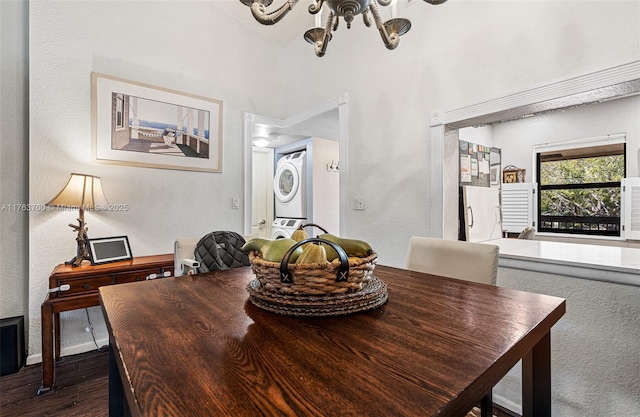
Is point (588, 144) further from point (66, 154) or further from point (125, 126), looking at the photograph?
point (66, 154)

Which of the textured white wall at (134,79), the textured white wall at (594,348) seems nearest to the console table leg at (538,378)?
the textured white wall at (594,348)

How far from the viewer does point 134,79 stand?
250cm

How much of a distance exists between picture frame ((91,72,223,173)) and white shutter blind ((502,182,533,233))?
4.14 meters

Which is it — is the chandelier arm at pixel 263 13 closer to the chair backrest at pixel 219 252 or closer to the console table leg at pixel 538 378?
the chair backrest at pixel 219 252

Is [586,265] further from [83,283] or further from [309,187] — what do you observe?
[309,187]

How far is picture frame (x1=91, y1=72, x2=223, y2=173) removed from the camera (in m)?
2.36

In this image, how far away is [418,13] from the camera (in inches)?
85.3

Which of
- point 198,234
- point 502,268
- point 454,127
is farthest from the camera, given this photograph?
point 198,234

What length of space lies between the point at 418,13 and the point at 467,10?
377 mm

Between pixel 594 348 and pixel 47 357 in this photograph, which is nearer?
pixel 594 348

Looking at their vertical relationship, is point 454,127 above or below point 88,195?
above

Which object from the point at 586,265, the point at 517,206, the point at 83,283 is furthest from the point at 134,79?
the point at 517,206

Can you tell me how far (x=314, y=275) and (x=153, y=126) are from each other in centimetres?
243

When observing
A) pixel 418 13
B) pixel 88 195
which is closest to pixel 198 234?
pixel 88 195
